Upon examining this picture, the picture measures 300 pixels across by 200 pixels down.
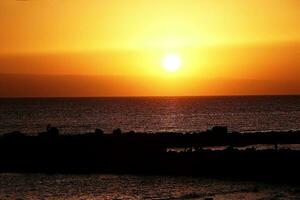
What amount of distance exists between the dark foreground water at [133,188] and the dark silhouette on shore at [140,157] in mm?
2524

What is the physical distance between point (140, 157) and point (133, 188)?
9614 mm

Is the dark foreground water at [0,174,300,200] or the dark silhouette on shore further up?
the dark silhouette on shore

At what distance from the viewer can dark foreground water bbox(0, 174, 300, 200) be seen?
39.8 metres

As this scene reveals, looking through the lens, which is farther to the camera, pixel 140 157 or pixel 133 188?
pixel 140 157

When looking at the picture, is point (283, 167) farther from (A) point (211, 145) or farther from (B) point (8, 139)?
(B) point (8, 139)

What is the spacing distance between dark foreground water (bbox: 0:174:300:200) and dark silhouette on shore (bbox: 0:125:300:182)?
2.52 metres

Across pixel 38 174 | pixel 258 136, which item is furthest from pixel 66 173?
pixel 258 136

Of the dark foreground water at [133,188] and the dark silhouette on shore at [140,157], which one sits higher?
the dark silhouette on shore at [140,157]

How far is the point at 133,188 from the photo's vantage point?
4272 centimetres

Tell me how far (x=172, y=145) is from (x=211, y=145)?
12.9 feet

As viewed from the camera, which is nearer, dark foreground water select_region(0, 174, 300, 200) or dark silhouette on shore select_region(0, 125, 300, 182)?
dark foreground water select_region(0, 174, 300, 200)

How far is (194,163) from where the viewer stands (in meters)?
49.0

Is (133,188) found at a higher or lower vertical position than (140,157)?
lower

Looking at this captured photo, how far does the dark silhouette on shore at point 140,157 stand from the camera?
4700 cm
